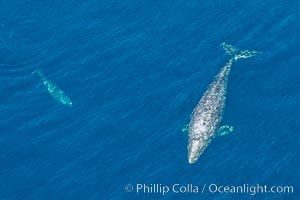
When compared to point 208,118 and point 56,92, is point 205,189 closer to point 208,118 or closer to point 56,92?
point 208,118

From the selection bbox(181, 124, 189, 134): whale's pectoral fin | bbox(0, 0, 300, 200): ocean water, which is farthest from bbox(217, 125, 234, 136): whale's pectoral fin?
bbox(181, 124, 189, 134): whale's pectoral fin

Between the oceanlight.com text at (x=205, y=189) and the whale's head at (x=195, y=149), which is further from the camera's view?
the whale's head at (x=195, y=149)

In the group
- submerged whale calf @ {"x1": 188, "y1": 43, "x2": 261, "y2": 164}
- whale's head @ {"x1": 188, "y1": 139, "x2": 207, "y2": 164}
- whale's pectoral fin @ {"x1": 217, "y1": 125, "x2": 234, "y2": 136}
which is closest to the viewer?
whale's head @ {"x1": 188, "y1": 139, "x2": 207, "y2": 164}

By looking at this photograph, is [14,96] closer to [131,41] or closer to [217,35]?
[131,41]

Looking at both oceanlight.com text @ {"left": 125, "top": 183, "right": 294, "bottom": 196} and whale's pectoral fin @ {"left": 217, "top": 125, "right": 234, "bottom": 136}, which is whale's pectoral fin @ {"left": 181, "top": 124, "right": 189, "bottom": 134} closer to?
whale's pectoral fin @ {"left": 217, "top": 125, "right": 234, "bottom": 136}

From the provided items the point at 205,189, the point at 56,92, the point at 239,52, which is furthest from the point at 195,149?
the point at 56,92

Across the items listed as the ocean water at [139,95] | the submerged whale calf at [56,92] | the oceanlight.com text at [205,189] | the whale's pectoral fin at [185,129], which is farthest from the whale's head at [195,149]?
the submerged whale calf at [56,92]

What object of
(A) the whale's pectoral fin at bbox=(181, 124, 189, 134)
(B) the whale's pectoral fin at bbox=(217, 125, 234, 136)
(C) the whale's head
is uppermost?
(A) the whale's pectoral fin at bbox=(181, 124, 189, 134)

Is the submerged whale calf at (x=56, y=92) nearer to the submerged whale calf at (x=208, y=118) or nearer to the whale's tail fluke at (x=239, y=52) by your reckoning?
the submerged whale calf at (x=208, y=118)
